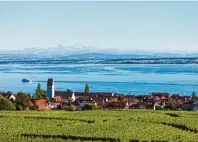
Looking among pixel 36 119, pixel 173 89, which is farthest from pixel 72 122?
pixel 173 89

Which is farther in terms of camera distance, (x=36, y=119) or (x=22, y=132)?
(x=36, y=119)

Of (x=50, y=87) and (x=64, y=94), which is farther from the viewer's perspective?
(x=64, y=94)

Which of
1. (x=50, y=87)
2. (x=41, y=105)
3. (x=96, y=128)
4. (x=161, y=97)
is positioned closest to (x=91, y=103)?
(x=41, y=105)

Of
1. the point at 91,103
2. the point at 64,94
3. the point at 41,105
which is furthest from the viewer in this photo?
the point at 64,94

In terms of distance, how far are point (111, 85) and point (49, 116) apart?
9086 cm

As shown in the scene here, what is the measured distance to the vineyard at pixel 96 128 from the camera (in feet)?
66.2

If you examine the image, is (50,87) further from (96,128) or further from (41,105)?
(96,128)

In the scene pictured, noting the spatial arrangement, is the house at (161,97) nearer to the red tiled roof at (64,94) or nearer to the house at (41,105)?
the red tiled roof at (64,94)

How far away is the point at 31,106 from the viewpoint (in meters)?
45.9

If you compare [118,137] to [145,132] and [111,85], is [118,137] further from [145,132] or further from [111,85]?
[111,85]

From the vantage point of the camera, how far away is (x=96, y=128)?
22969 millimetres

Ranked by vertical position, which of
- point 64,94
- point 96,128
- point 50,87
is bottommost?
point 64,94

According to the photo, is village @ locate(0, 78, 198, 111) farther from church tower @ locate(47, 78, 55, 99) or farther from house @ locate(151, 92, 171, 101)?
house @ locate(151, 92, 171, 101)

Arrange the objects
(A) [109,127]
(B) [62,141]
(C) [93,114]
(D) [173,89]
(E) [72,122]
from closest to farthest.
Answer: (B) [62,141] < (A) [109,127] < (E) [72,122] < (C) [93,114] < (D) [173,89]
